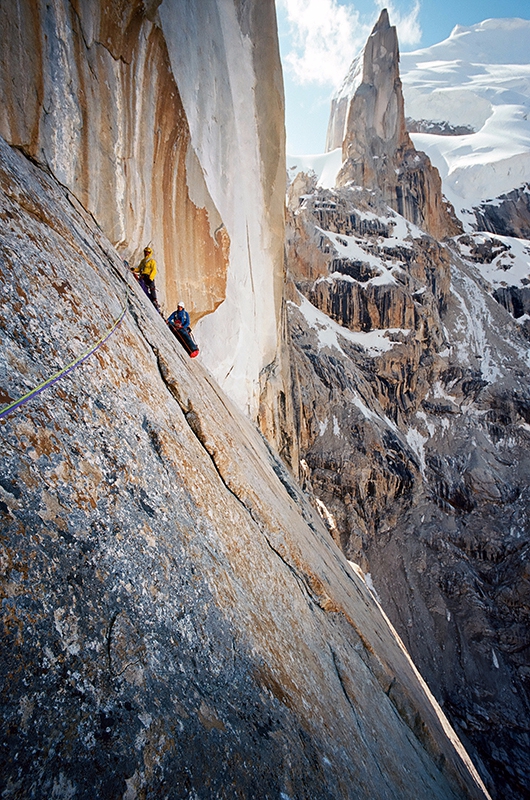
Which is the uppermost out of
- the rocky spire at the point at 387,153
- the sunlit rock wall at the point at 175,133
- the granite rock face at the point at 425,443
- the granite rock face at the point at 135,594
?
the rocky spire at the point at 387,153

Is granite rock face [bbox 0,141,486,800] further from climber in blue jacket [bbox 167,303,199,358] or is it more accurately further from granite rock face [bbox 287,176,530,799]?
granite rock face [bbox 287,176,530,799]

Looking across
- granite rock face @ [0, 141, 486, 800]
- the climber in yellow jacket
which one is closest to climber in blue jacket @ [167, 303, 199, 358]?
the climber in yellow jacket

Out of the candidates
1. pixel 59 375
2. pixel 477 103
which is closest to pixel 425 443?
pixel 59 375

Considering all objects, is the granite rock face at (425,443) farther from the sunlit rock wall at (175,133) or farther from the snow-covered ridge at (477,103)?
the snow-covered ridge at (477,103)

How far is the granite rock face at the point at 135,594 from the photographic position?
1700mm

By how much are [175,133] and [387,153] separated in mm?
85963

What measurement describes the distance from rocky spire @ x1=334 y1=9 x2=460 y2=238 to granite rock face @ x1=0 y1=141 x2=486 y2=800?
82402 millimetres

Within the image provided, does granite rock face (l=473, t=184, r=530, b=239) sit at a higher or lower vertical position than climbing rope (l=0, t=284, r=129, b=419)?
higher

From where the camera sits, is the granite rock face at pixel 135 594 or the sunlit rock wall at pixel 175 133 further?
the sunlit rock wall at pixel 175 133

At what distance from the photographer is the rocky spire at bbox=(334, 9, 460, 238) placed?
250ft

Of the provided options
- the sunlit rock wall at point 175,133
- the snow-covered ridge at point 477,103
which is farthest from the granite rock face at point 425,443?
the snow-covered ridge at point 477,103

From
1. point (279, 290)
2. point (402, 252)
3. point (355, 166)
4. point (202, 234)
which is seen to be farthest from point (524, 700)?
point (355, 166)

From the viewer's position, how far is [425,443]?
46938mm

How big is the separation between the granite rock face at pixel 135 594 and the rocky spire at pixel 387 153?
82.4 m
